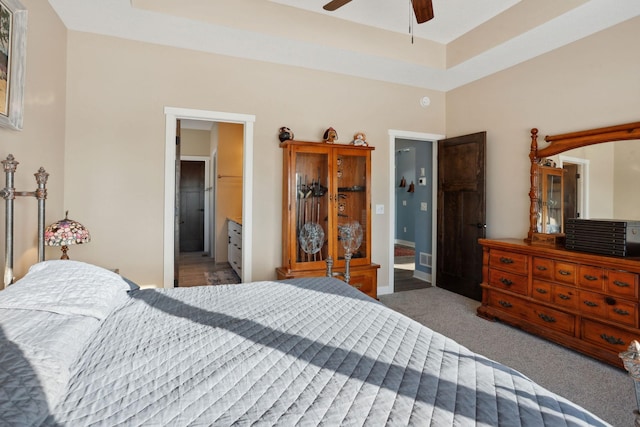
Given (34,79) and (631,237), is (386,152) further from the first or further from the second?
(34,79)

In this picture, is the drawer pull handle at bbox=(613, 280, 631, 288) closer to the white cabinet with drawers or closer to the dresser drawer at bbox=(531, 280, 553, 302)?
the dresser drawer at bbox=(531, 280, 553, 302)

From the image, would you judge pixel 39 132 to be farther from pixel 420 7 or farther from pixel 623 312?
pixel 623 312

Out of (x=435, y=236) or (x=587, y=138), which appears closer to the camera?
(x=587, y=138)

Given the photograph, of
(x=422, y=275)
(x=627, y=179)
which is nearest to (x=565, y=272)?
(x=627, y=179)

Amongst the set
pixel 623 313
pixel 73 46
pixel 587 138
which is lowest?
pixel 623 313

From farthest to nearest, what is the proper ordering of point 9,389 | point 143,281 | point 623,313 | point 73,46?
point 143,281 < point 73,46 < point 623,313 < point 9,389

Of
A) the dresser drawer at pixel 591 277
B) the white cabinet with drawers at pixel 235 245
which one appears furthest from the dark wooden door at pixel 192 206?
the dresser drawer at pixel 591 277

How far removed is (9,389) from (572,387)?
114 inches

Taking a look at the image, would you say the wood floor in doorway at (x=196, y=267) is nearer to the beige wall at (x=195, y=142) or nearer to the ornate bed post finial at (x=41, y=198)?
the beige wall at (x=195, y=142)

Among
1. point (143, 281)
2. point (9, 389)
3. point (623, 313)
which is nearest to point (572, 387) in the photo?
point (623, 313)

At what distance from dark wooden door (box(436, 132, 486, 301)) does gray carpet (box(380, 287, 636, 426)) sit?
0.44 m

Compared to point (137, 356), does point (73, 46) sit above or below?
above

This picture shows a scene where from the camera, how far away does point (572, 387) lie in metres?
2.23

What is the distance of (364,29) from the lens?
360cm
